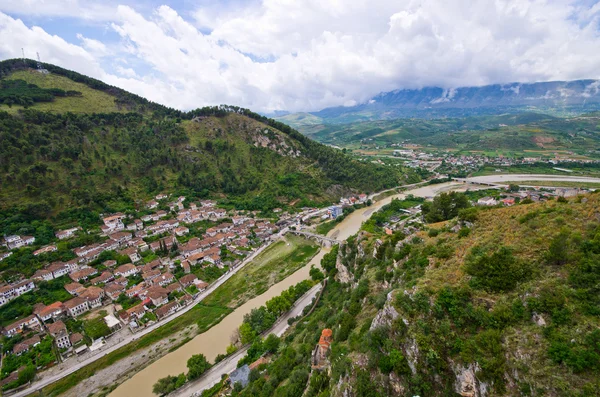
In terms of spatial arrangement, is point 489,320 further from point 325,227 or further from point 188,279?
point 325,227

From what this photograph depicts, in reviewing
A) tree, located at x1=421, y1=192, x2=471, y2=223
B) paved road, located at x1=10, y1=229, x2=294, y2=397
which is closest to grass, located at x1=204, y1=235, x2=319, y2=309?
paved road, located at x1=10, y1=229, x2=294, y2=397

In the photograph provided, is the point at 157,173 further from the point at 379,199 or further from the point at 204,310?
the point at 379,199

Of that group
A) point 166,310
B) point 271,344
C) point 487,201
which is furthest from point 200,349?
point 487,201

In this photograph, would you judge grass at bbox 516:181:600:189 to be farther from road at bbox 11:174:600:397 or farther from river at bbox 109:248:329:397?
river at bbox 109:248:329:397

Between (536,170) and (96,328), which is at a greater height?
(96,328)

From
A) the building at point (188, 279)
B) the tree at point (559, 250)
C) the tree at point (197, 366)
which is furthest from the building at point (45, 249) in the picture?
the tree at point (559, 250)

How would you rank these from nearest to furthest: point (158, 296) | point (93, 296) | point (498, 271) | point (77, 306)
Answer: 1. point (498, 271)
2. point (77, 306)
3. point (93, 296)
4. point (158, 296)
